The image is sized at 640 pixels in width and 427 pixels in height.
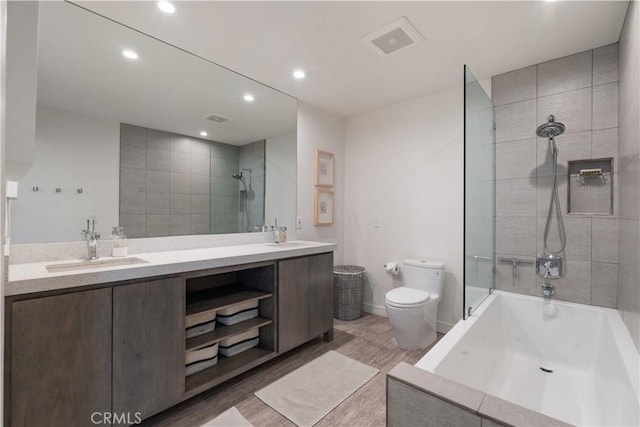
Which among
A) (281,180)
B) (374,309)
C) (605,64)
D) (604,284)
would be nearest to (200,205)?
(281,180)

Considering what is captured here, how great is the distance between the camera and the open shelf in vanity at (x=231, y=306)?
6.14ft

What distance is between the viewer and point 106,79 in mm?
1944

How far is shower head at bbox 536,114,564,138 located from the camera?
7.18ft

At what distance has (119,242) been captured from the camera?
1908 millimetres

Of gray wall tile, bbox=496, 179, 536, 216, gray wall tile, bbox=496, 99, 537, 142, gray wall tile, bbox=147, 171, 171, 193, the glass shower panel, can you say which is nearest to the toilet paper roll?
the glass shower panel

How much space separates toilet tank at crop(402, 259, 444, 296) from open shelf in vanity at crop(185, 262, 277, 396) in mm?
1420

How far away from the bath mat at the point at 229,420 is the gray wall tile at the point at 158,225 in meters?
1.29

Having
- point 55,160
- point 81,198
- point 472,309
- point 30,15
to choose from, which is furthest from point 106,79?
point 472,309

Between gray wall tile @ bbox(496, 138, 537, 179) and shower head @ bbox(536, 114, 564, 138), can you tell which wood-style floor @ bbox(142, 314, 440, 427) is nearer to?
gray wall tile @ bbox(496, 138, 537, 179)

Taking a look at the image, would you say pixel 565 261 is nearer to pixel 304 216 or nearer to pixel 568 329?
pixel 568 329

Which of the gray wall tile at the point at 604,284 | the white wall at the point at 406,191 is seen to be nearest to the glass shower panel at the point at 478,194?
the white wall at the point at 406,191

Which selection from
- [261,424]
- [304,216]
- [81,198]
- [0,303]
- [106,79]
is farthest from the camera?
[304,216]

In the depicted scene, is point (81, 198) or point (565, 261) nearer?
point (81, 198)

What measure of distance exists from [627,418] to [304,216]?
8.59ft
